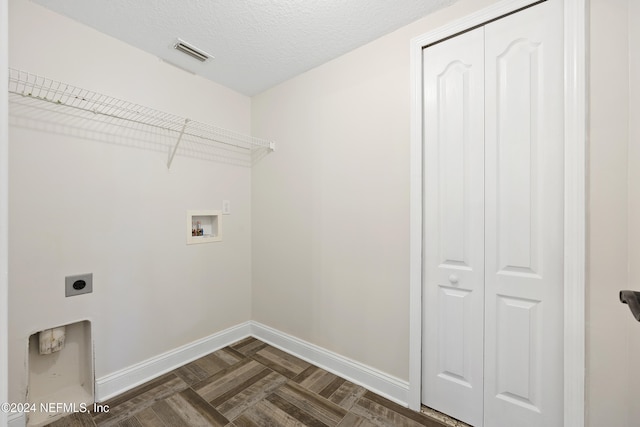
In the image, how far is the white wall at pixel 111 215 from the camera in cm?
146

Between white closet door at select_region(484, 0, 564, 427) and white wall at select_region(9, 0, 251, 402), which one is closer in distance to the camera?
white closet door at select_region(484, 0, 564, 427)

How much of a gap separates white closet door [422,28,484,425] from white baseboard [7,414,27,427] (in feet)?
7.41

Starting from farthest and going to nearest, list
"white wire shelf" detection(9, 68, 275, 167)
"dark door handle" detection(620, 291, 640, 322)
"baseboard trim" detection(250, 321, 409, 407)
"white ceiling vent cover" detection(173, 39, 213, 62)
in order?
"white ceiling vent cover" detection(173, 39, 213, 62)
"baseboard trim" detection(250, 321, 409, 407)
"white wire shelf" detection(9, 68, 275, 167)
"dark door handle" detection(620, 291, 640, 322)

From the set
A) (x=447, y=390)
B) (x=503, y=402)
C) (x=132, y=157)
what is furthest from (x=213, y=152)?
(x=503, y=402)

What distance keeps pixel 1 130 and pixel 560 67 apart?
82.4 inches

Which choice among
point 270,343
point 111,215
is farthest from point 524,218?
point 111,215

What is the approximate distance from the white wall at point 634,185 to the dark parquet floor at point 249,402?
0.92m

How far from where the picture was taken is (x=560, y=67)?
1237 mm

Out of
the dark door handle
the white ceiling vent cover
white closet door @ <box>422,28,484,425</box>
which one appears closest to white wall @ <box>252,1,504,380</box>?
white closet door @ <box>422,28,484,425</box>

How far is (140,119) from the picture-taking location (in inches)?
75.4

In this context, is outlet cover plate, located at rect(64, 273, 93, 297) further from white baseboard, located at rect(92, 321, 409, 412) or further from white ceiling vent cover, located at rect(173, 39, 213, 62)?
white ceiling vent cover, located at rect(173, 39, 213, 62)

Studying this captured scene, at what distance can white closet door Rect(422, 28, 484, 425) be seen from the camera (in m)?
1.46

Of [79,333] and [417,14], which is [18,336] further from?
[417,14]

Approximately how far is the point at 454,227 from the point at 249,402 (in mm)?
1683
